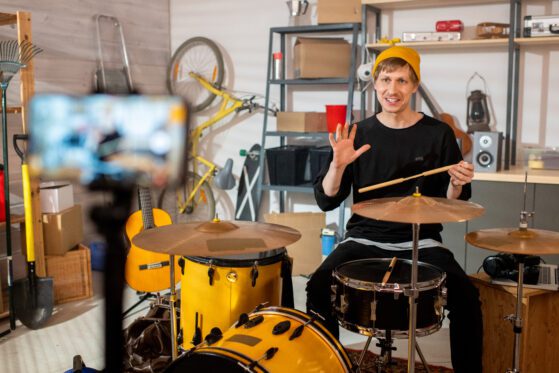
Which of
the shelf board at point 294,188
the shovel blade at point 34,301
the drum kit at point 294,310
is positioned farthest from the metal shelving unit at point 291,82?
the drum kit at point 294,310

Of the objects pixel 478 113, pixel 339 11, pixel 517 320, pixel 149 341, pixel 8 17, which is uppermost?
pixel 339 11

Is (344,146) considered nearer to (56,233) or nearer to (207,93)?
(56,233)

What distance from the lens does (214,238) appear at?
1.57 metres

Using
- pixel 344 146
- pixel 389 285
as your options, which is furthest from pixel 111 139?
pixel 344 146

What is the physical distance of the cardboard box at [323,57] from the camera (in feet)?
11.9

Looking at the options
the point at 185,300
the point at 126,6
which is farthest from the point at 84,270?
the point at 126,6

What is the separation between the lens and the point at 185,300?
6.50 feet

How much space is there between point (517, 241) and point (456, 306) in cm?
29

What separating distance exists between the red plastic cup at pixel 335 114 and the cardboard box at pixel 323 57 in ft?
0.77

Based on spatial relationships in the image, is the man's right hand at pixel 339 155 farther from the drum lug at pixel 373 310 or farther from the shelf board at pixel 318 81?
the shelf board at pixel 318 81

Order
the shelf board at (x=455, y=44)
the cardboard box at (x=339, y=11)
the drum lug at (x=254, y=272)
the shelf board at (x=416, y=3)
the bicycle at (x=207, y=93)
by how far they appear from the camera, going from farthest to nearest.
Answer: the bicycle at (x=207, y=93) < the cardboard box at (x=339, y=11) < the shelf board at (x=416, y=3) < the shelf board at (x=455, y=44) < the drum lug at (x=254, y=272)

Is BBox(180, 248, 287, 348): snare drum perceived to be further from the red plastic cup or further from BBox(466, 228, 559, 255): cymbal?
the red plastic cup

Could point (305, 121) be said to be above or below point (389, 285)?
above

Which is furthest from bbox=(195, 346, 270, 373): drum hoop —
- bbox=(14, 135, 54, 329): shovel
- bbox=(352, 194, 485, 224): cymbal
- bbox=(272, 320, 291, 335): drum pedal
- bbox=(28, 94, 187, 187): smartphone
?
bbox=(14, 135, 54, 329): shovel
